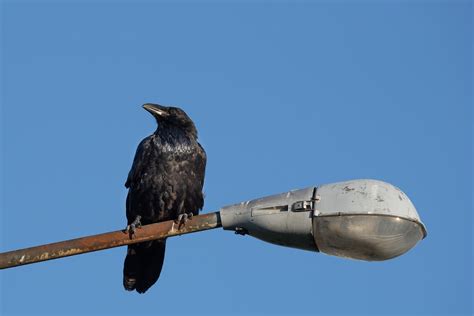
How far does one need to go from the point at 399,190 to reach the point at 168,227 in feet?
5.19

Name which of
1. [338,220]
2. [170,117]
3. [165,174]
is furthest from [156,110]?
[338,220]

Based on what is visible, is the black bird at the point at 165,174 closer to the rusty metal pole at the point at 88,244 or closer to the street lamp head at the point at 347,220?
the rusty metal pole at the point at 88,244

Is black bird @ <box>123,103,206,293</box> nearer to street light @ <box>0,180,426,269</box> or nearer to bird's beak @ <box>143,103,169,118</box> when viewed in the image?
bird's beak @ <box>143,103,169,118</box>

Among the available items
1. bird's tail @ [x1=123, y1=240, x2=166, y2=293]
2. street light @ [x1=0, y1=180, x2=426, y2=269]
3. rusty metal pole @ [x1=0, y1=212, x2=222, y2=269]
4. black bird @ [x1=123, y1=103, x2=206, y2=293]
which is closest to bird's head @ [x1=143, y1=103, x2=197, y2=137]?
black bird @ [x1=123, y1=103, x2=206, y2=293]

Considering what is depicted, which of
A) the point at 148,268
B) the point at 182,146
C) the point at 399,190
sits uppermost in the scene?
the point at 182,146

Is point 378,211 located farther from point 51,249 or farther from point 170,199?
point 170,199

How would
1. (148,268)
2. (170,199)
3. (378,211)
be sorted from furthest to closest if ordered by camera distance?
(170,199)
(148,268)
(378,211)

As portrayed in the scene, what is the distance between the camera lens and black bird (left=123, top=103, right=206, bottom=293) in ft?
31.8

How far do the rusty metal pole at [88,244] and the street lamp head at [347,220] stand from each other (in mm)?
500

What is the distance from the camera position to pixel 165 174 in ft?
32.4

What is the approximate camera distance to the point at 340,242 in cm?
515

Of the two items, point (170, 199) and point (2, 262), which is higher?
point (170, 199)

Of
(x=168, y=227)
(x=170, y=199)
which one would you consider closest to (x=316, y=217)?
(x=168, y=227)

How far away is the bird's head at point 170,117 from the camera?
34.2 ft
